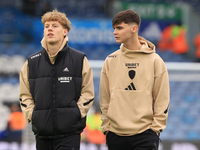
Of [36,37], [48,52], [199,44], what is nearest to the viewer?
[48,52]

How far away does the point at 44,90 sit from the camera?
2.54 meters

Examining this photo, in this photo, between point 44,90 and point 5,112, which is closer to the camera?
point 44,90

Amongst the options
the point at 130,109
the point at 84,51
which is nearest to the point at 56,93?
the point at 130,109

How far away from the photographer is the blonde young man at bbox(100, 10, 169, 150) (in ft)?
8.00

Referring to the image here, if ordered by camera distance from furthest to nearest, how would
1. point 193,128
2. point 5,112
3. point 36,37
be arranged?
point 36,37
point 5,112
point 193,128

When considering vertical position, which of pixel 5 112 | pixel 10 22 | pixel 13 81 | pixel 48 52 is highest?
pixel 10 22

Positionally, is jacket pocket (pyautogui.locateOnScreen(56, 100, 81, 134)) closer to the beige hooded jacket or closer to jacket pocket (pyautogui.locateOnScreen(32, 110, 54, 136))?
jacket pocket (pyautogui.locateOnScreen(32, 110, 54, 136))

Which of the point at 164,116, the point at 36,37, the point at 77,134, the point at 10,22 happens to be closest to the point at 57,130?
the point at 77,134

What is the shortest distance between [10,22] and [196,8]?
8.23 metres

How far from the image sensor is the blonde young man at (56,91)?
251 cm

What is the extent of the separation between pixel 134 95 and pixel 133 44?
0.41m

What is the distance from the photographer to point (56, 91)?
100 inches

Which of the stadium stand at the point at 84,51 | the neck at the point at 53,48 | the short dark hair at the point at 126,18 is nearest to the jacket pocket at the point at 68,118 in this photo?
the neck at the point at 53,48

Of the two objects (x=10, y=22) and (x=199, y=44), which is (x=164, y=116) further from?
(x=199, y=44)
